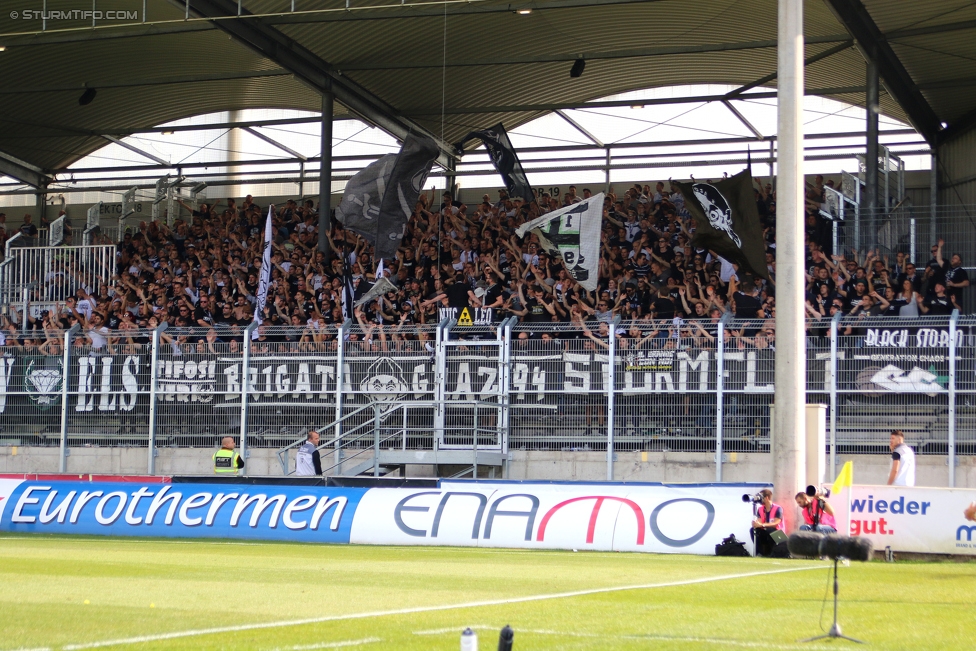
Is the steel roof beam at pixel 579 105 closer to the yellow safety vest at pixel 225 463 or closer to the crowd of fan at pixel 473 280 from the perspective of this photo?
the crowd of fan at pixel 473 280

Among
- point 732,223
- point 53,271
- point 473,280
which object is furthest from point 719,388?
Result: point 53,271

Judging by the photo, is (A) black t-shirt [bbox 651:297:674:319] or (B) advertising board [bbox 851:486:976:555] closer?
(B) advertising board [bbox 851:486:976:555]

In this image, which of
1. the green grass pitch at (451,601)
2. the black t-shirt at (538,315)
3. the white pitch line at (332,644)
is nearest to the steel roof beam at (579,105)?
the black t-shirt at (538,315)

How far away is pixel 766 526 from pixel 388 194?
14.5 metres

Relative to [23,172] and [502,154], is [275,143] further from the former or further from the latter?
[502,154]

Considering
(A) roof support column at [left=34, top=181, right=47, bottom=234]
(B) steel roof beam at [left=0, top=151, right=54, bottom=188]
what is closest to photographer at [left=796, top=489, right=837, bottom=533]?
(B) steel roof beam at [left=0, top=151, right=54, bottom=188]

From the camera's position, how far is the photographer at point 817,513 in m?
16.0

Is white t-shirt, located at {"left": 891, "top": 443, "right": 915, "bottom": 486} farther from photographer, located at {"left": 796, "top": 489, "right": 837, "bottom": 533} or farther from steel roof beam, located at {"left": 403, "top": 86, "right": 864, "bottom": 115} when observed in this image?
steel roof beam, located at {"left": 403, "top": 86, "right": 864, "bottom": 115}

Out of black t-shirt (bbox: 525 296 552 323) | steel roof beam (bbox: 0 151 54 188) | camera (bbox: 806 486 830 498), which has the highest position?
steel roof beam (bbox: 0 151 54 188)

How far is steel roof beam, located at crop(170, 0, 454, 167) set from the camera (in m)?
26.0

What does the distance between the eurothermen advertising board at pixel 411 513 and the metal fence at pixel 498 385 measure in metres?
3.36

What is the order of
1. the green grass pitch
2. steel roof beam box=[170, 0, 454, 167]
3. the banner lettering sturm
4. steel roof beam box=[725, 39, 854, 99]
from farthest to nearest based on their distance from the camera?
steel roof beam box=[725, 39, 854, 99] < steel roof beam box=[170, 0, 454, 167] < the banner lettering sturm < the green grass pitch

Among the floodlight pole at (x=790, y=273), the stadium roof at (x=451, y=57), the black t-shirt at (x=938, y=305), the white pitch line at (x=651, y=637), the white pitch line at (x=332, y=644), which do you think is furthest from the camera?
the stadium roof at (x=451, y=57)

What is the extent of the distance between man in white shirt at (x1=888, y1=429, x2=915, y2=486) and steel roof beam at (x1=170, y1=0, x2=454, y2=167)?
16.1 metres
